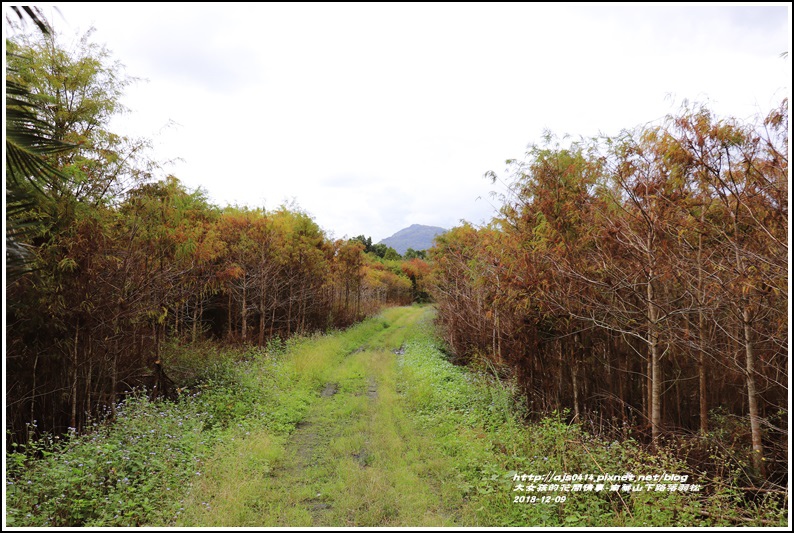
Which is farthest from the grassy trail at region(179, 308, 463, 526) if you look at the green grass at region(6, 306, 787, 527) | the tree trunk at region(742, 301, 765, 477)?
the tree trunk at region(742, 301, 765, 477)

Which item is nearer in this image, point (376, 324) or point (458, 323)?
point (458, 323)

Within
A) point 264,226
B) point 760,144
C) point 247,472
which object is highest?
point 264,226

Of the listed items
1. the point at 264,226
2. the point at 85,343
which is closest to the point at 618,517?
the point at 85,343

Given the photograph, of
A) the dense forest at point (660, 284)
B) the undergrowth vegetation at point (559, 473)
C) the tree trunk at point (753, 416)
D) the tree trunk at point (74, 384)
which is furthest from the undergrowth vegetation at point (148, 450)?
the tree trunk at point (753, 416)

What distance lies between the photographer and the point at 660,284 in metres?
5.40

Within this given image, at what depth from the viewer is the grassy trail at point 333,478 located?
136 inches

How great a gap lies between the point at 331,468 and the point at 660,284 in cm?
545

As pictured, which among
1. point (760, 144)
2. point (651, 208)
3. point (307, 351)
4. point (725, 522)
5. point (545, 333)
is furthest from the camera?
point (307, 351)

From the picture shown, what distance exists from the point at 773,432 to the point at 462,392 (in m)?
4.66

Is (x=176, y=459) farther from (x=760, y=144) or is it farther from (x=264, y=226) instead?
(x=264, y=226)

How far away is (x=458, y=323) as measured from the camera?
1317 cm

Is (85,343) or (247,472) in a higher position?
(85,343)

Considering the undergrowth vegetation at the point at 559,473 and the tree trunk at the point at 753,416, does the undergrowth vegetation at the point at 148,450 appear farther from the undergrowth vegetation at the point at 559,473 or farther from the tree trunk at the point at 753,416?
the tree trunk at the point at 753,416

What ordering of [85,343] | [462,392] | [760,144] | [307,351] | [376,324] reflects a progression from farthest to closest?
[376,324] < [307,351] < [462,392] < [85,343] < [760,144]
